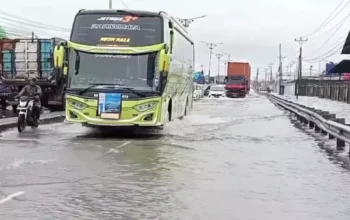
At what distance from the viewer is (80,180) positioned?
9.70 m

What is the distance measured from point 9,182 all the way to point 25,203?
1.59m

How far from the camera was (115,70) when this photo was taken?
16.8 m

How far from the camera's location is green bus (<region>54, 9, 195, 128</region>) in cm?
1648

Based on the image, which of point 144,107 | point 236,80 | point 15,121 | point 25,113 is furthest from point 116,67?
point 236,80

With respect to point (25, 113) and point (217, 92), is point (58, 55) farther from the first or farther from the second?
point (217, 92)

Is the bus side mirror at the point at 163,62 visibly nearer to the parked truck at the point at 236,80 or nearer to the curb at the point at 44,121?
the curb at the point at 44,121

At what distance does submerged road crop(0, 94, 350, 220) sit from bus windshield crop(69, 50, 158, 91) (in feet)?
4.88

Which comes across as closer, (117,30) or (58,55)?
(58,55)

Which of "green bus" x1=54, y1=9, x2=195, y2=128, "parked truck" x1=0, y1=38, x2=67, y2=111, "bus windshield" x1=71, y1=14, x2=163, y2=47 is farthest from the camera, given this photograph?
"parked truck" x1=0, y1=38, x2=67, y2=111

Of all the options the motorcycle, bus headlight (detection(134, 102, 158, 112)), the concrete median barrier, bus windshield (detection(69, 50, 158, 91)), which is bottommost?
the concrete median barrier

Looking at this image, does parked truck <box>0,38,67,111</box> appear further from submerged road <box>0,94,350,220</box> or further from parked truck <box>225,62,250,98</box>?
parked truck <box>225,62,250,98</box>

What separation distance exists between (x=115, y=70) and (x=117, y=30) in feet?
3.71

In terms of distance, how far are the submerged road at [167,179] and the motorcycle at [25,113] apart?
2.84 ft

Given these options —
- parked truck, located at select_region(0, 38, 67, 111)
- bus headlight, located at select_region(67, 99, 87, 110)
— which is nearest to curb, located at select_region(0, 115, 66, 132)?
bus headlight, located at select_region(67, 99, 87, 110)
